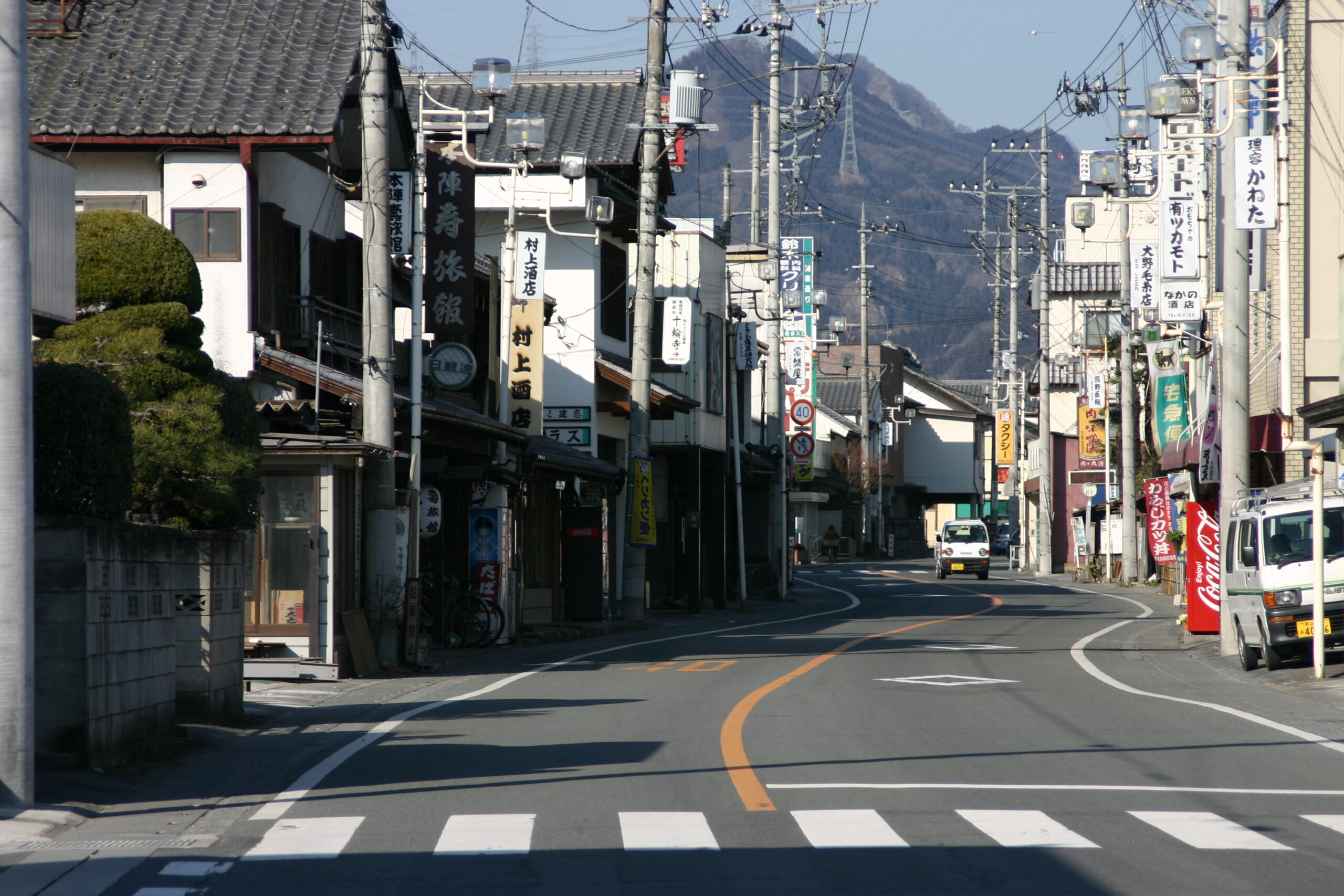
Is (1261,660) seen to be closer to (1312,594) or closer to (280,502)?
(1312,594)

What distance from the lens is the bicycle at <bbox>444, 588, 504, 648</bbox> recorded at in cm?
2219

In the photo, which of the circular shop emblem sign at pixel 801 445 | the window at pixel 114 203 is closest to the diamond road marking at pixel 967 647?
the window at pixel 114 203

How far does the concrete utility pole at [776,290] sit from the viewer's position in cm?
4088

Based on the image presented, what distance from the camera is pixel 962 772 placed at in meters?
10.0

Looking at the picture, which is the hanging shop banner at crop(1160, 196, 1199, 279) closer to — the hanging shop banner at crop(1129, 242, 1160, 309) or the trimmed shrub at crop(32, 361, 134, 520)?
the hanging shop banner at crop(1129, 242, 1160, 309)

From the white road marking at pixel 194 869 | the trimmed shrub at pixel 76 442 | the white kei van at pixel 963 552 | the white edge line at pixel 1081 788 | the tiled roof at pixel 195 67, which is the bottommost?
the white kei van at pixel 963 552

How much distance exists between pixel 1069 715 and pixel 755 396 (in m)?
39.6

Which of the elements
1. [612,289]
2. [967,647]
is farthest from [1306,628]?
[612,289]

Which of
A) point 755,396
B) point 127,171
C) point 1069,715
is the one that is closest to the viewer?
point 1069,715

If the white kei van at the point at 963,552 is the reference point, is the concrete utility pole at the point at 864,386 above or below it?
above

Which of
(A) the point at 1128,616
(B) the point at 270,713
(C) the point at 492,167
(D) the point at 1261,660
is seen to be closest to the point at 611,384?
(C) the point at 492,167

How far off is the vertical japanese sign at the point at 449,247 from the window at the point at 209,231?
3154 millimetres

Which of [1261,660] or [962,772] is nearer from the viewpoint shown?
[962,772]

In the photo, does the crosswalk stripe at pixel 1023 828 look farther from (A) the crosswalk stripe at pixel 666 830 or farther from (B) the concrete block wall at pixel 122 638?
(B) the concrete block wall at pixel 122 638
